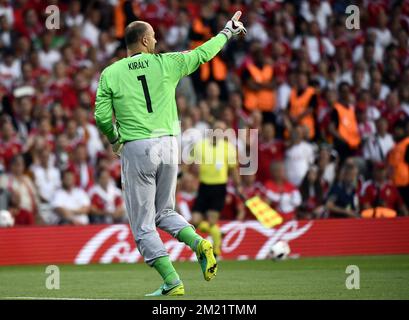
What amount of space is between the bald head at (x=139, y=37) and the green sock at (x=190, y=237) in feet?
5.87

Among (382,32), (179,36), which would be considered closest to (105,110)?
(179,36)

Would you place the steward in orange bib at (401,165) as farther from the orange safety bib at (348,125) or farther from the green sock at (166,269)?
the green sock at (166,269)

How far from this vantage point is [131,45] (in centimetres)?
1024

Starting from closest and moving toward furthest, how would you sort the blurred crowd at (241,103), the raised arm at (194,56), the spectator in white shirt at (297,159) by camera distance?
1. the raised arm at (194,56)
2. the blurred crowd at (241,103)
3. the spectator in white shirt at (297,159)

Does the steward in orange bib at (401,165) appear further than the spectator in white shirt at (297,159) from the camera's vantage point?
Yes

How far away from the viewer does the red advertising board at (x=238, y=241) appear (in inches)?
652

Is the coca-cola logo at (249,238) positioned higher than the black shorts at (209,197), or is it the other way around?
the black shorts at (209,197)

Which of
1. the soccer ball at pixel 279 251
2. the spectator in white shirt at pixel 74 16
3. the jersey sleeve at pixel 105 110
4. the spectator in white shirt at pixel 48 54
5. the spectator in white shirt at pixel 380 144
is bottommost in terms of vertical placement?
the soccer ball at pixel 279 251

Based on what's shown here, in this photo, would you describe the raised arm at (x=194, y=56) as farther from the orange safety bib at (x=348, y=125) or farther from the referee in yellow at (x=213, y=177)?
the orange safety bib at (x=348, y=125)

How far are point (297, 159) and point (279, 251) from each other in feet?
11.2

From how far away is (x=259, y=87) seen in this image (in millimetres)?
20391

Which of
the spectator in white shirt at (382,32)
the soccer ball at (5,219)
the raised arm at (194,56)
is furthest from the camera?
the spectator in white shirt at (382,32)

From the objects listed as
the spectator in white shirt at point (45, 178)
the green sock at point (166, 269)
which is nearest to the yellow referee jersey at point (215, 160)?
the spectator in white shirt at point (45, 178)
